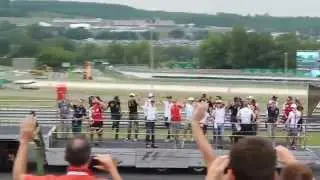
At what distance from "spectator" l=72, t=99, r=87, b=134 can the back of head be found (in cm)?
1549

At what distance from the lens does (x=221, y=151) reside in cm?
1927

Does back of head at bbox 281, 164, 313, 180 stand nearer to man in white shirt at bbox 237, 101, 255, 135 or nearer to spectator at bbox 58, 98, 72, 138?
man in white shirt at bbox 237, 101, 255, 135

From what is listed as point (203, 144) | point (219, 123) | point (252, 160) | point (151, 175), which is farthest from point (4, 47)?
point (252, 160)

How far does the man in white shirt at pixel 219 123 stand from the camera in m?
19.7

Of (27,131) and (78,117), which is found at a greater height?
(27,131)

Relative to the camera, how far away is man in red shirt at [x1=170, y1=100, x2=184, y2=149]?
→ 19688mm

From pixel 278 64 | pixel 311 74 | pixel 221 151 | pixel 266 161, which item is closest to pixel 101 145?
pixel 221 151

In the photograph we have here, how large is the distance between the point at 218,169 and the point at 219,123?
52.8ft

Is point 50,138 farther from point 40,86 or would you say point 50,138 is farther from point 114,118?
point 40,86

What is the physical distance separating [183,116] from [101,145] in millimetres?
3027

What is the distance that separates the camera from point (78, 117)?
20938 millimetres

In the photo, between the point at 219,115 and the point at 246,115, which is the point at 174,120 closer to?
the point at 219,115

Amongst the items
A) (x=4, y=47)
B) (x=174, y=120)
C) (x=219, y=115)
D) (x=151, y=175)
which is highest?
(x=4, y=47)

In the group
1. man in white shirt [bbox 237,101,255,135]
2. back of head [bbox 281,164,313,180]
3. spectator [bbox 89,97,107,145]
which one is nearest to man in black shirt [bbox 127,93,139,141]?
spectator [bbox 89,97,107,145]
